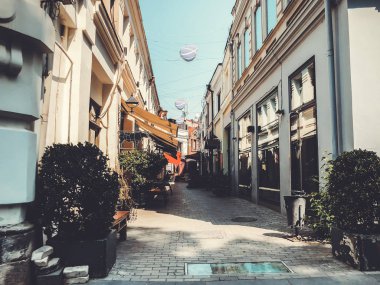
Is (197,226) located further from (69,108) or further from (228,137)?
(228,137)

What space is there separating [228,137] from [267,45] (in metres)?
9.74

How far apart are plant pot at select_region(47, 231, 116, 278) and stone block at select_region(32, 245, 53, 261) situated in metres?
0.16

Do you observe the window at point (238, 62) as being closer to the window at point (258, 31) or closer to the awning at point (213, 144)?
the window at point (258, 31)

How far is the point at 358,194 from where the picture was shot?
4.70 metres

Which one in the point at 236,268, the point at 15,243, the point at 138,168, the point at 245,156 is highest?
the point at 245,156

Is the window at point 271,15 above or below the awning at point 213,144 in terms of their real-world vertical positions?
above

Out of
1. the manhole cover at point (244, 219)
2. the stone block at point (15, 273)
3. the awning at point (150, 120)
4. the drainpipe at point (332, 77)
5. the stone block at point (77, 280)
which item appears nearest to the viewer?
the stone block at point (15, 273)

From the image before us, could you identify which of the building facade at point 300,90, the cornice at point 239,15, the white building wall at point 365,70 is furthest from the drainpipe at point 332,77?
the cornice at point 239,15

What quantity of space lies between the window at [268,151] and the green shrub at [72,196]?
24.3 ft

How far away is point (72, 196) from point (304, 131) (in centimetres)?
628

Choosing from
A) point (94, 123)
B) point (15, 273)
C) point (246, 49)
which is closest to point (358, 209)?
point (15, 273)

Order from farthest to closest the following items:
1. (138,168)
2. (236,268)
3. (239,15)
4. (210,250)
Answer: (239,15)
(138,168)
(210,250)
(236,268)

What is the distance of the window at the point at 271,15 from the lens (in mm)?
11016

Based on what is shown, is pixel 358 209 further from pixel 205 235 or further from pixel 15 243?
pixel 15 243
